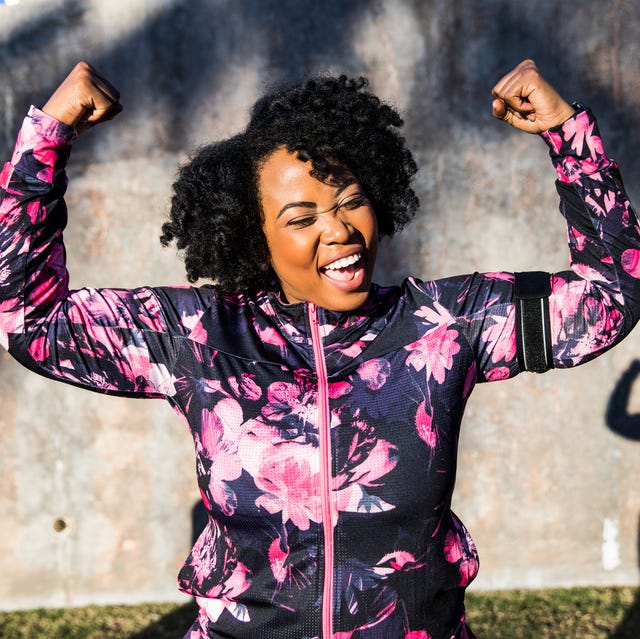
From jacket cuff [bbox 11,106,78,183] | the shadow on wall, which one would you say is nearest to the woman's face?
jacket cuff [bbox 11,106,78,183]

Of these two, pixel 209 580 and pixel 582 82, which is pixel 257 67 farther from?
pixel 209 580

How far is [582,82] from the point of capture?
3863mm

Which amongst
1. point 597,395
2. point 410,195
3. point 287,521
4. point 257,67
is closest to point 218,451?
point 287,521

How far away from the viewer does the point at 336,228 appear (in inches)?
71.0

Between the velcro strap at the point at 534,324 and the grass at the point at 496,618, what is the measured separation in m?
2.50

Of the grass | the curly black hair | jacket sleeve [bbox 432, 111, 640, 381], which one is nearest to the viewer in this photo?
jacket sleeve [bbox 432, 111, 640, 381]

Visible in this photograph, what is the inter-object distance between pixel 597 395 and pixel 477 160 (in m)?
1.27

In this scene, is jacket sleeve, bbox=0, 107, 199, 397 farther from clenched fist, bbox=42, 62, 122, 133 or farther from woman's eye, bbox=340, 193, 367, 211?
woman's eye, bbox=340, 193, 367, 211

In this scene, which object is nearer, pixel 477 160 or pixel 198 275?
pixel 198 275

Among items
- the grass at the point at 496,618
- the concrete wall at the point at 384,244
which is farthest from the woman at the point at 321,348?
the grass at the point at 496,618

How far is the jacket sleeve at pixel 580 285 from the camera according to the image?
178 cm

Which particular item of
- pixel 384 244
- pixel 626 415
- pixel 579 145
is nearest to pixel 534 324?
pixel 579 145

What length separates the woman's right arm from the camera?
5.55 ft

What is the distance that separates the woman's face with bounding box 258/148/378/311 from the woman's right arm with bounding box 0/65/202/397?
0.86ft
